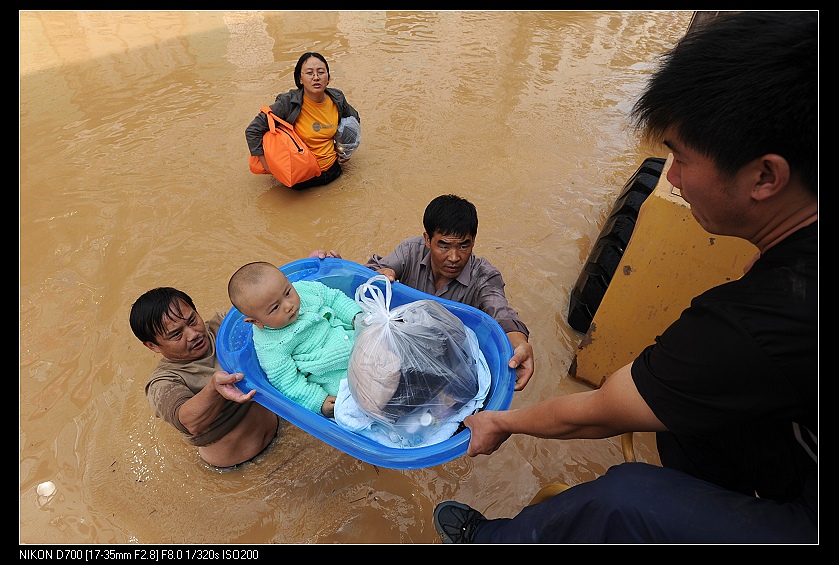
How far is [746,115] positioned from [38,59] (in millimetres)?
6795

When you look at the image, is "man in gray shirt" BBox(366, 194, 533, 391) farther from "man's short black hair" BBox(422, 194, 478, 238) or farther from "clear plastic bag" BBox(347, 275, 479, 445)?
"clear plastic bag" BBox(347, 275, 479, 445)

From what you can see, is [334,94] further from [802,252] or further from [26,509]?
[802,252]

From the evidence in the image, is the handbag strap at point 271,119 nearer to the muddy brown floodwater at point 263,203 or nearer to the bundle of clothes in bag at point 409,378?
the muddy brown floodwater at point 263,203

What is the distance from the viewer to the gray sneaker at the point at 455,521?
1.80 meters

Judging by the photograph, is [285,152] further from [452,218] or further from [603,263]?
[603,263]

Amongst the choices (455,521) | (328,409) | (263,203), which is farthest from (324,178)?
(455,521)

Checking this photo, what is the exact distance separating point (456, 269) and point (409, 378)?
57cm

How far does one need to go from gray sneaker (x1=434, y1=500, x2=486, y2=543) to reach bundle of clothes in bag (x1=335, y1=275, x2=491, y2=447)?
0.27m

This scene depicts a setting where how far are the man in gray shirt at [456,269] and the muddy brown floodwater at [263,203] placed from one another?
0.55 meters

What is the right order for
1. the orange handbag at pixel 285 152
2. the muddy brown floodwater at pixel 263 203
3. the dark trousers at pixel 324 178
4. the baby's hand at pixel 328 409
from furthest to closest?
the dark trousers at pixel 324 178, the orange handbag at pixel 285 152, the muddy brown floodwater at pixel 263 203, the baby's hand at pixel 328 409

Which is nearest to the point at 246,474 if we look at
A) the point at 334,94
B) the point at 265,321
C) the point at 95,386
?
the point at 265,321

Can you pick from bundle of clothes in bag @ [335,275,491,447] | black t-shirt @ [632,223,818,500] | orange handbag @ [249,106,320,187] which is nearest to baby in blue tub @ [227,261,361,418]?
bundle of clothes in bag @ [335,275,491,447]

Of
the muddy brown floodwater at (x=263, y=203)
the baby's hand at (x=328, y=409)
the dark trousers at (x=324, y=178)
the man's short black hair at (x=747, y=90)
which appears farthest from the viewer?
the dark trousers at (x=324, y=178)

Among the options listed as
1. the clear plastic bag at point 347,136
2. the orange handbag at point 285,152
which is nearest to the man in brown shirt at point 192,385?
the orange handbag at point 285,152
